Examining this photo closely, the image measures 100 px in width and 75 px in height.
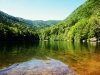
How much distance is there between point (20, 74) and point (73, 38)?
16288 cm

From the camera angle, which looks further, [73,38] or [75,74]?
[73,38]

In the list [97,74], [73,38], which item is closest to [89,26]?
[73,38]

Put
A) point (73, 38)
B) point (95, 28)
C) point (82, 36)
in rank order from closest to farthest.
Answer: point (95, 28)
point (82, 36)
point (73, 38)

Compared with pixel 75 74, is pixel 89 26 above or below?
above

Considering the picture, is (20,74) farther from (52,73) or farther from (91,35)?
(91,35)

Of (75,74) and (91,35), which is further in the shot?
(91,35)

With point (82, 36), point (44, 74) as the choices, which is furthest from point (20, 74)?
point (82, 36)

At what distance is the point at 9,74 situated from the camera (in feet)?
65.1

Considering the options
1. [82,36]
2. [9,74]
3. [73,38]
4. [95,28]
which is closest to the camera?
[9,74]

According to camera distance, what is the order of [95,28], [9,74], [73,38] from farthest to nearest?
1. [73,38]
2. [95,28]
3. [9,74]

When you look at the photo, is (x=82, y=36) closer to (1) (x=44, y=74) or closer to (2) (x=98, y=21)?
(2) (x=98, y=21)

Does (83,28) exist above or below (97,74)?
above

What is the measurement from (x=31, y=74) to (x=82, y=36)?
140m

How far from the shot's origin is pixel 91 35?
14200 cm
